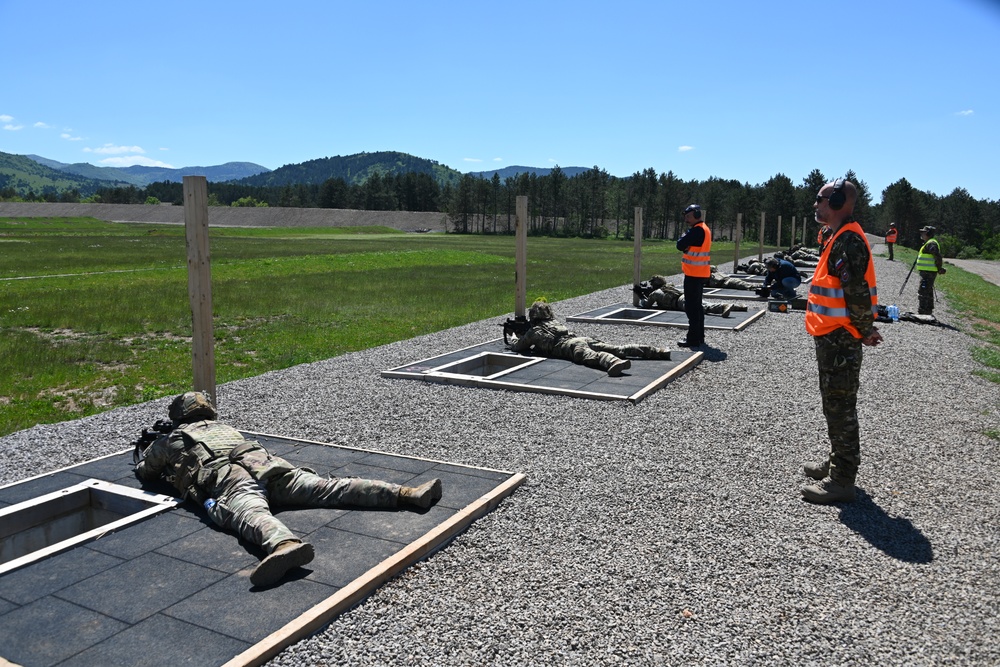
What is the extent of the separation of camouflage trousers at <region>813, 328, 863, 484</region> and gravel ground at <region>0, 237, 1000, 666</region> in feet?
1.19

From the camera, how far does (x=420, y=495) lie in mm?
5625

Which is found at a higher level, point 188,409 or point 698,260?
point 698,260

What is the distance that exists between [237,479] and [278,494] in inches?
13.7

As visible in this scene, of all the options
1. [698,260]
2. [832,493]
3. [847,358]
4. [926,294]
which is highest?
[698,260]

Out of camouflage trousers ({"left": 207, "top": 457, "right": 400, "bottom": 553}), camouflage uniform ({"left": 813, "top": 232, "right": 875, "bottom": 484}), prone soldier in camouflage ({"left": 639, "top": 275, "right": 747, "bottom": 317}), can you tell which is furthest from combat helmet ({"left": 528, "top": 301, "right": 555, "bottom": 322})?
prone soldier in camouflage ({"left": 639, "top": 275, "right": 747, "bottom": 317})

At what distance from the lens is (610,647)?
396 cm

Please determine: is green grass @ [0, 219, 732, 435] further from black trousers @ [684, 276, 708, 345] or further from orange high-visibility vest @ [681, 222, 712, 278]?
orange high-visibility vest @ [681, 222, 712, 278]

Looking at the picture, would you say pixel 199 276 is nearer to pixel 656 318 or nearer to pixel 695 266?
pixel 695 266

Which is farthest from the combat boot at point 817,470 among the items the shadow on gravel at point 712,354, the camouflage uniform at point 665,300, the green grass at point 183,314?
the camouflage uniform at point 665,300

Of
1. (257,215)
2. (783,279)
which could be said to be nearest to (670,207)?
(257,215)

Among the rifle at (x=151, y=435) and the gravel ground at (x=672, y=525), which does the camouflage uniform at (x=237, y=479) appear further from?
the gravel ground at (x=672, y=525)

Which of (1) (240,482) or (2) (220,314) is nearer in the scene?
(1) (240,482)

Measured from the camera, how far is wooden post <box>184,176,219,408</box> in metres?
7.52

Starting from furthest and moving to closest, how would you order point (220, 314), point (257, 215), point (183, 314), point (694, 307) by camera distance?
point (257, 215), point (220, 314), point (183, 314), point (694, 307)
